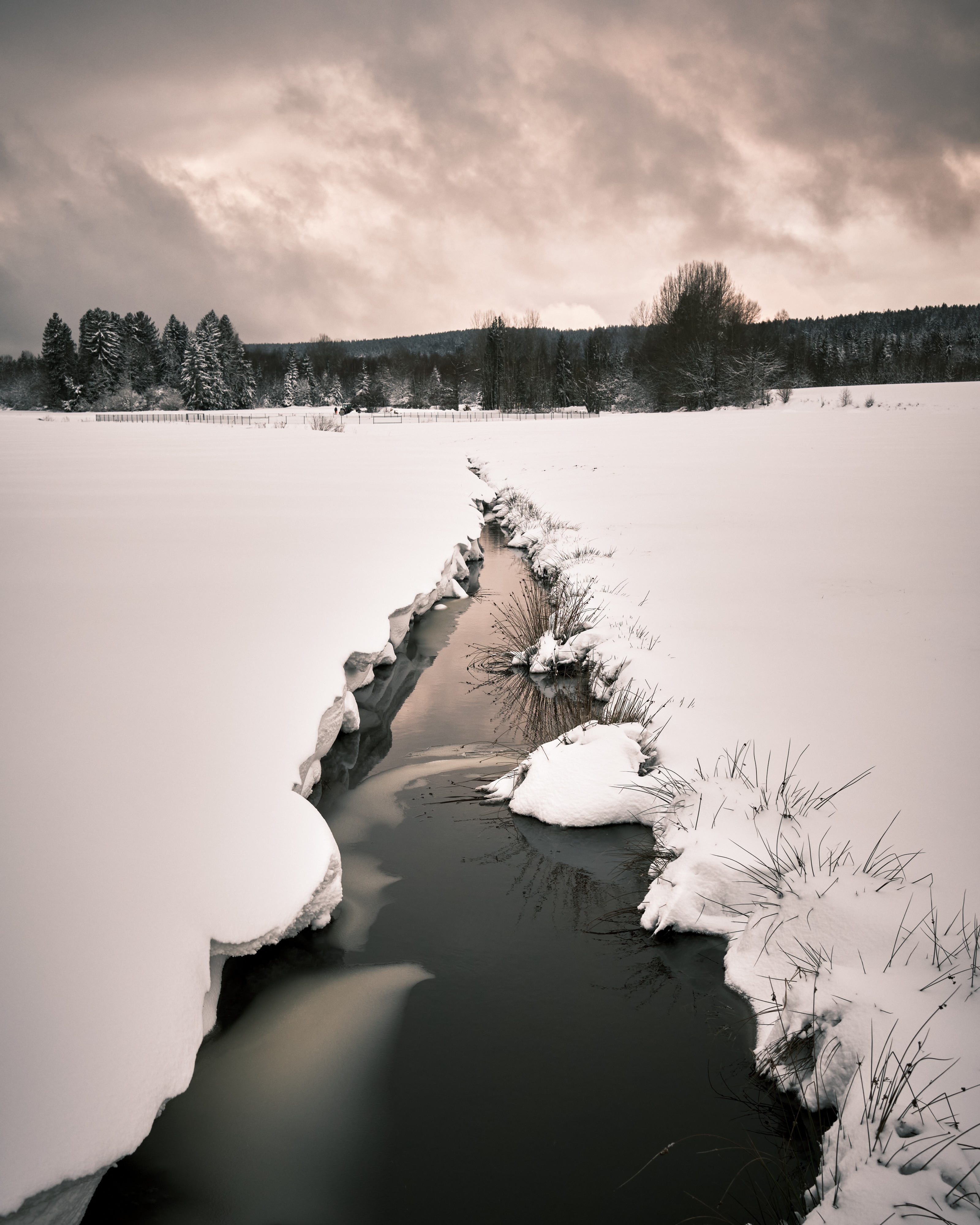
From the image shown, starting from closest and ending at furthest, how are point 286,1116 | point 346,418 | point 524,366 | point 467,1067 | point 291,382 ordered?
point 286,1116
point 467,1067
point 346,418
point 524,366
point 291,382

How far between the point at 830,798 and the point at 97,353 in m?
71.9

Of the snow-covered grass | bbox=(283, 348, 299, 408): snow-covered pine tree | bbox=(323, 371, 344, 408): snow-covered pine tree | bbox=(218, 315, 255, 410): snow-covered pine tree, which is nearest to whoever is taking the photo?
the snow-covered grass

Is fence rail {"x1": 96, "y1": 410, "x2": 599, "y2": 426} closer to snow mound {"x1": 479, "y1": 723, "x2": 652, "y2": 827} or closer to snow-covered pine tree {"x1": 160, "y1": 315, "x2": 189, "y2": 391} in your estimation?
snow-covered pine tree {"x1": 160, "y1": 315, "x2": 189, "y2": 391}

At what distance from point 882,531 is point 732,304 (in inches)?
1536

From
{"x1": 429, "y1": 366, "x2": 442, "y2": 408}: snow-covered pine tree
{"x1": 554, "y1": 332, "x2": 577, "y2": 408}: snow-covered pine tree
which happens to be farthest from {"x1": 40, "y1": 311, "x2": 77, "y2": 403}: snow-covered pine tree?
{"x1": 554, "y1": 332, "x2": 577, "y2": 408}: snow-covered pine tree

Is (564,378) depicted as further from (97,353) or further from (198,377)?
(97,353)

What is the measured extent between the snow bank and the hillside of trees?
37238 millimetres

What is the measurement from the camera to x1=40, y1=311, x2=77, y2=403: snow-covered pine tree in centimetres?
5888

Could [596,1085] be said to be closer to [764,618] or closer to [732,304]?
[764,618]

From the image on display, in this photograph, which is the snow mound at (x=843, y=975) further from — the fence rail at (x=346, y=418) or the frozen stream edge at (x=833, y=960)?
the fence rail at (x=346, y=418)

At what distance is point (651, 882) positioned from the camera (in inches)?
134

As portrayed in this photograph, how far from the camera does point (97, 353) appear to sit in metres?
59.8

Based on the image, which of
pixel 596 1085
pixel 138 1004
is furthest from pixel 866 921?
pixel 138 1004

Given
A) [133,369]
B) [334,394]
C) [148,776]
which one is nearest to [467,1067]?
[148,776]
